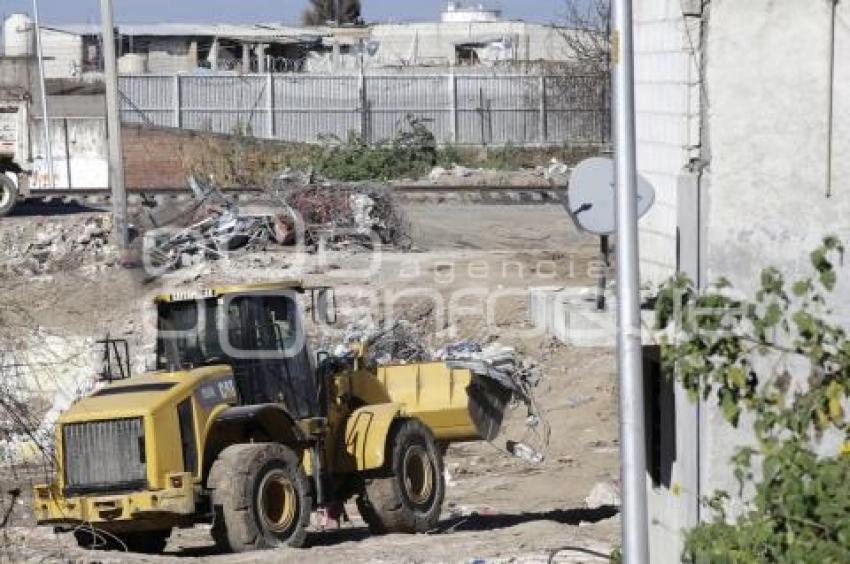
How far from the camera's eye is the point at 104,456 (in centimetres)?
1527

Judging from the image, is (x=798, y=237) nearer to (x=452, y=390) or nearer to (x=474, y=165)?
(x=452, y=390)

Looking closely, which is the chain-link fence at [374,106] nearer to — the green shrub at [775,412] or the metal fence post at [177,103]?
the metal fence post at [177,103]

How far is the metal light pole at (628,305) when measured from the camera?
8.82m

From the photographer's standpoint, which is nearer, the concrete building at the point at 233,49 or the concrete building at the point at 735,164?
the concrete building at the point at 735,164

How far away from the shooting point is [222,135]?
164 ft

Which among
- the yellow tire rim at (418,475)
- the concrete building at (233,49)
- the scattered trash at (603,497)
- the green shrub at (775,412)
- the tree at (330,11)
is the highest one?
the tree at (330,11)

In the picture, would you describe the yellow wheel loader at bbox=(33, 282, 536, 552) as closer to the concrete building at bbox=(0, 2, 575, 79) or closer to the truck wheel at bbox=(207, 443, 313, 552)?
the truck wheel at bbox=(207, 443, 313, 552)

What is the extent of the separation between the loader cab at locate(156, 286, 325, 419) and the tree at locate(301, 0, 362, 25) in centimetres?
10861

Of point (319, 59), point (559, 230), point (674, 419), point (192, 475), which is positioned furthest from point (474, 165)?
point (674, 419)

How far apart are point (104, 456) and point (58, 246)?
17855 millimetres

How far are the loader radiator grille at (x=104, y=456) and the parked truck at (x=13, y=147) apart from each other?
2193cm

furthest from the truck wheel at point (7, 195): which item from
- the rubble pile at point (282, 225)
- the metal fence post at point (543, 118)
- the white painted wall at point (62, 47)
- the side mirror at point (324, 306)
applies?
the white painted wall at point (62, 47)

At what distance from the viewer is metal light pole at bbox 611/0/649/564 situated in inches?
347

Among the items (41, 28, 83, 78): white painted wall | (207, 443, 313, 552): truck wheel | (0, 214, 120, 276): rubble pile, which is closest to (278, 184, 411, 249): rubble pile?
(0, 214, 120, 276): rubble pile
